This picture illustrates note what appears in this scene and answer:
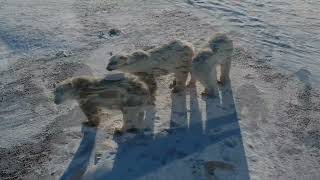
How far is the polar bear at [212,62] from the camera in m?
8.20

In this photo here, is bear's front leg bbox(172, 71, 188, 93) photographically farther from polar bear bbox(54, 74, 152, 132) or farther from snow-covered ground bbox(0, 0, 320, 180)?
polar bear bbox(54, 74, 152, 132)

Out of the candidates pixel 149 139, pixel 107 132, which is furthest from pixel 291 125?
pixel 107 132

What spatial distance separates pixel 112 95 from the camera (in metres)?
7.47

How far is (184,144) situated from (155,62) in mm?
1746

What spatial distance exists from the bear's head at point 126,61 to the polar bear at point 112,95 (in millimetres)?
734

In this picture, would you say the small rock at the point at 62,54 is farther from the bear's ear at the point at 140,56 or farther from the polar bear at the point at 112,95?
the polar bear at the point at 112,95

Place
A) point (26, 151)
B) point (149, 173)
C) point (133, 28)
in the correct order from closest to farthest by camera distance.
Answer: point (149, 173) < point (26, 151) < point (133, 28)

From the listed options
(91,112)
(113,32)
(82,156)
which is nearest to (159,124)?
(91,112)

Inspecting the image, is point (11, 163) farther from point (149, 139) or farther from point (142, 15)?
point (142, 15)

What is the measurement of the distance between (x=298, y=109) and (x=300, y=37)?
3.00m

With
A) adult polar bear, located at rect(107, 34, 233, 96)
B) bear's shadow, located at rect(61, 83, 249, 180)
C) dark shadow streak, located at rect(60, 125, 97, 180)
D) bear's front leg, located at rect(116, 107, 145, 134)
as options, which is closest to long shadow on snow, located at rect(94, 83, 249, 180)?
bear's shadow, located at rect(61, 83, 249, 180)

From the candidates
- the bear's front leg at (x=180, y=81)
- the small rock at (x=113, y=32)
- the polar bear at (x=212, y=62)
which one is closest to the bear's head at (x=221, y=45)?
the polar bear at (x=212, y=62)

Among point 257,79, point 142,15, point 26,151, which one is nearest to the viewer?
point 26,151

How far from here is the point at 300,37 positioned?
35.2 feet
